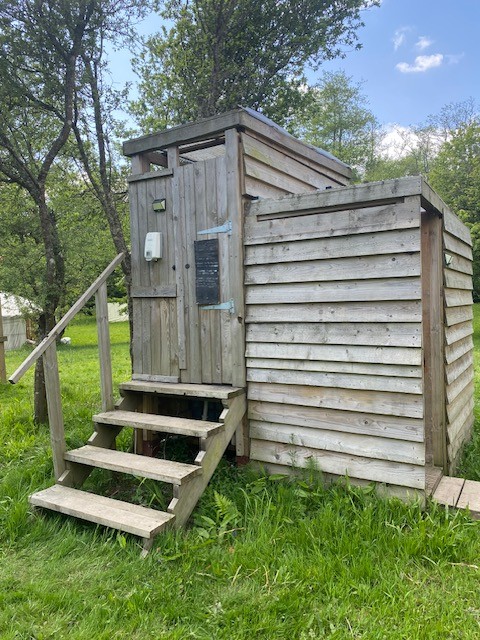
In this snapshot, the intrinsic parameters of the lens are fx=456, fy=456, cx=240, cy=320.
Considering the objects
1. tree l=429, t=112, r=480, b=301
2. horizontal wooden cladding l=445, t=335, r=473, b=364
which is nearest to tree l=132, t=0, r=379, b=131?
horizontal wooden cladding l=445, t=335, r=473, b=364

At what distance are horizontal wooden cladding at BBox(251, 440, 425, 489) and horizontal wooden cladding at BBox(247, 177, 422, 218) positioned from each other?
69.3 inches

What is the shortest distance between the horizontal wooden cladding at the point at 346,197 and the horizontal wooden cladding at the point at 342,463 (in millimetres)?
1760

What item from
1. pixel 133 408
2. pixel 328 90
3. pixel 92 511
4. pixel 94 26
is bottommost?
pixel 92 511

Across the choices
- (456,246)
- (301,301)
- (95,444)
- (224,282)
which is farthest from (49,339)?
(456,246)

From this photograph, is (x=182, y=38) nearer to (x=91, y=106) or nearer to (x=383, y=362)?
(x=91, y=106)

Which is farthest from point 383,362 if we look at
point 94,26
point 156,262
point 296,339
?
point 94,26

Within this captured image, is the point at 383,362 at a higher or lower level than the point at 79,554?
higher

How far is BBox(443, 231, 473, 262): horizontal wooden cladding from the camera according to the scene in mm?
3705

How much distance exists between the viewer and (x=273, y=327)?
3.53 m

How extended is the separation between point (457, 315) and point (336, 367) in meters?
1.54

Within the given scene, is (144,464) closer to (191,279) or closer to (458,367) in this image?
(191,279)

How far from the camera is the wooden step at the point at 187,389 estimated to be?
3449mm

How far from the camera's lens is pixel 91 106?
541 centimetres

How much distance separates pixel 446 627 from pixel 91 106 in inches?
229
